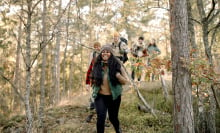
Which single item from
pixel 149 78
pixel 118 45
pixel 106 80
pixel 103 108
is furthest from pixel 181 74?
pixel 118 45

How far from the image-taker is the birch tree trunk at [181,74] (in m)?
4.31

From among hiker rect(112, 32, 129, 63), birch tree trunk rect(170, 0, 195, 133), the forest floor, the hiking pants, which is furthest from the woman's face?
the forest floor

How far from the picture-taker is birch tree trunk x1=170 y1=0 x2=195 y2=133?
4.31m

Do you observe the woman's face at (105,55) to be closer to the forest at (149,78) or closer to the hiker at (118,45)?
the forest at (149,78)

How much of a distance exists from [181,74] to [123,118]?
3163mm

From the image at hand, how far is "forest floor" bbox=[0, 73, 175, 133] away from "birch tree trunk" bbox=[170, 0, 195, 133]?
1893 millimetres

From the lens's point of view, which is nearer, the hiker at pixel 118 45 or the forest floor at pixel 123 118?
the hiker at pixel 118 45

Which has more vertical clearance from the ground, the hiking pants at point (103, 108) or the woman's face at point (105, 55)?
the woman's face at point (105, 55)

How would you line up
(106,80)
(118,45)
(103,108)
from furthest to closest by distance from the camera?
(118,45) → (106,80) → (103,108)

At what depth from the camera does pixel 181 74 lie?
170 inches

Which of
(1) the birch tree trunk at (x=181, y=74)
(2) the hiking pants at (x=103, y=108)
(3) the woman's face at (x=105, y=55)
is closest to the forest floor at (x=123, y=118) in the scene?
(2) the hiking pants at (x=103, y=108)

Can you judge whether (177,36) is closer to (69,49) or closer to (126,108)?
(126,108)

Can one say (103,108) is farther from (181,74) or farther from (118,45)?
(118,45)

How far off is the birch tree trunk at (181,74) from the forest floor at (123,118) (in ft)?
6.21
